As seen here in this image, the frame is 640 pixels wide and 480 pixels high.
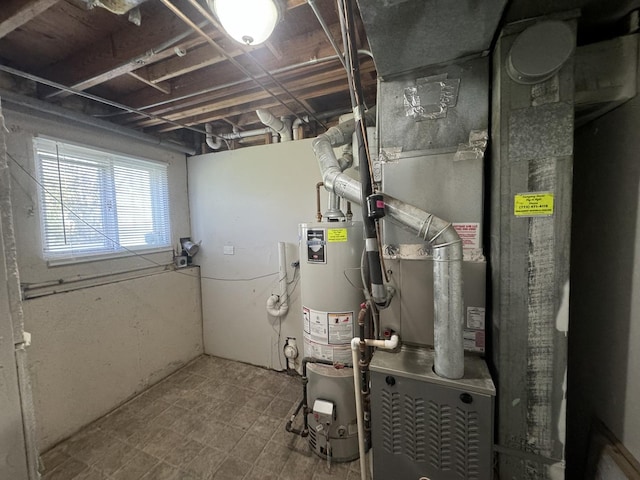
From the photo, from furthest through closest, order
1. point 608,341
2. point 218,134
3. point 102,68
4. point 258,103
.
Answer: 1. point 218,134
2. point 258,103
3. point 102,68
4. point 608,341

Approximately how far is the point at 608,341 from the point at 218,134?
11.2ft

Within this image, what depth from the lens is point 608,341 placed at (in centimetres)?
110

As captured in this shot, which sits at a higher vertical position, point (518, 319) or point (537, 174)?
point (537, 174)

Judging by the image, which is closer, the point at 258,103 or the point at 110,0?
the point at 110,0

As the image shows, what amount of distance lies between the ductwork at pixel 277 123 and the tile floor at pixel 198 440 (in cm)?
250

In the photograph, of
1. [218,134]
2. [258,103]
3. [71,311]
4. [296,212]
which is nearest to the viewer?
[71,311]

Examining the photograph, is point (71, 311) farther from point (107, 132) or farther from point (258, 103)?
point (258, 103)

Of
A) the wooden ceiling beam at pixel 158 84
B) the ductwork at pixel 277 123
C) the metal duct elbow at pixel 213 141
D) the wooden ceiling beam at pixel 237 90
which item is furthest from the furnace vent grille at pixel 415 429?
the metal duct elbow at pixel 213 141

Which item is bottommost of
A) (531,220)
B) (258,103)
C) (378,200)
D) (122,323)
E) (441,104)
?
(122,323)

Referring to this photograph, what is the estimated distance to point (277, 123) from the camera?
231 cm

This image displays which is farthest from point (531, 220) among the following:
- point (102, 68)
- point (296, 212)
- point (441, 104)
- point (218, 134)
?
point (218, 134)

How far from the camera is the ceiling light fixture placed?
0.96 metres

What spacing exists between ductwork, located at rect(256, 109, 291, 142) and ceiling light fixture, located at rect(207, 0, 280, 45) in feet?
3.78

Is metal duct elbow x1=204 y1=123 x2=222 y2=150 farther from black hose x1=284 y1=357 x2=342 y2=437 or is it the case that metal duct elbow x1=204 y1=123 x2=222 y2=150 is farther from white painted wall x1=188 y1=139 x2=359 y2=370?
black hose x1=284 y1=357 x2=342 y2=437
